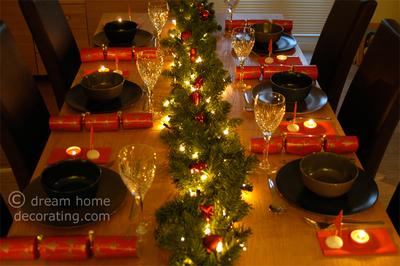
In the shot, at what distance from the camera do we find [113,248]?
41.2 inches

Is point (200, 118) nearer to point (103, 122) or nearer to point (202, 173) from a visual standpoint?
point (202, 173)

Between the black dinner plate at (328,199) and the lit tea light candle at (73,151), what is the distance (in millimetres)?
561

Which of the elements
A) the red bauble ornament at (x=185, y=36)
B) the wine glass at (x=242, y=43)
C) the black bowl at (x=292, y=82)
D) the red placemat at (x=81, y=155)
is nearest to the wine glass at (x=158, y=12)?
the red bauble ornament at (x=185, y=36)

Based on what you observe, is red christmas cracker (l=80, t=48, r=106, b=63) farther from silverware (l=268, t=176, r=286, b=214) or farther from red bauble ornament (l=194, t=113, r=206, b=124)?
silverware (l=268, t=176, r=286, b=214)

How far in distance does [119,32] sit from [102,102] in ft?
1.72

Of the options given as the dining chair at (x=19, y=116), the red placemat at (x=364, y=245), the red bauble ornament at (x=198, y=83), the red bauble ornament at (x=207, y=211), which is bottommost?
the dining chair at (x=19, y=116)

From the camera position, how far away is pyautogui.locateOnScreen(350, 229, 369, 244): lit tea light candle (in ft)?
3.60

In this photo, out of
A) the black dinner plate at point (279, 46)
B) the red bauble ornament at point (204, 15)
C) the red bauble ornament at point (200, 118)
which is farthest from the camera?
the red bauble ornament at point (204, 15)

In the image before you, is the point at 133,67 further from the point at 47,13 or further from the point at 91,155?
the point at 91,155

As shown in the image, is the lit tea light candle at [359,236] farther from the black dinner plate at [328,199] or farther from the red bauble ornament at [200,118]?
the red bauble ornament at [200,118]

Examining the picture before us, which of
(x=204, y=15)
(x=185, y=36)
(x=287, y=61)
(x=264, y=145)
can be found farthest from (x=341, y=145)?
(x=204, y=15)

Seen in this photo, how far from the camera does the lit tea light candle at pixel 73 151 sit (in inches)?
55.6

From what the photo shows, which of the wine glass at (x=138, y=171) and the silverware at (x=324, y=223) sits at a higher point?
the wine glass at (x=138, y=171)

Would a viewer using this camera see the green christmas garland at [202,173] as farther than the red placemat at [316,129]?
No
